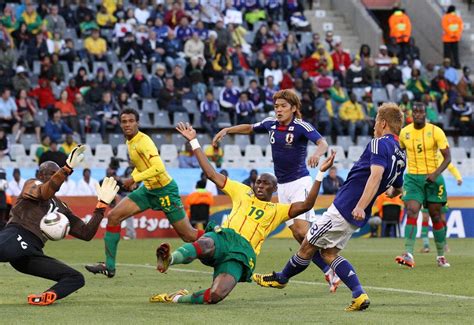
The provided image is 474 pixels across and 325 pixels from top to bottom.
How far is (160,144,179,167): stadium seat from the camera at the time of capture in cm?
3050

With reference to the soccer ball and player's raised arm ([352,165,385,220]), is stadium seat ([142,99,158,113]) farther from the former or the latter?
player's raised arm ([352,165,385,220])

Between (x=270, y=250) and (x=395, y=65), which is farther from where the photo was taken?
(x=395, y=65)

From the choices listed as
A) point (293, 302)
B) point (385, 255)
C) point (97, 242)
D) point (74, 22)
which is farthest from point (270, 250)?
point (74, 22)

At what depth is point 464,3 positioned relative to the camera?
41906mm

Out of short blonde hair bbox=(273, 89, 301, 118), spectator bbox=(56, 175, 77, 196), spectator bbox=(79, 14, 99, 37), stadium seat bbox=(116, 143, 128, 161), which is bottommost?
spectator bbox=(56, 175, 77, 196)

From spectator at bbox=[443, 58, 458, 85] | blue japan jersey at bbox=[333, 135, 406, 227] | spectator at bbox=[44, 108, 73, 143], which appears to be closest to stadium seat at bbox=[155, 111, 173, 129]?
spectator at bbox=[44, 108, 73, 143]

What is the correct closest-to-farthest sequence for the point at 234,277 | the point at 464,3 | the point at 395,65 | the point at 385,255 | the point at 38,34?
the point at 234,277 < the point at 385,255 < the point at 38,34 < the point at 395,65 < the point at 464,3

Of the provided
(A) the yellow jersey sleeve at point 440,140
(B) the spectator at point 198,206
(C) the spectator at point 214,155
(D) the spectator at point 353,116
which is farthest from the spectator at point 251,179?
(A) the yellow jersey sleeve at point 440,140

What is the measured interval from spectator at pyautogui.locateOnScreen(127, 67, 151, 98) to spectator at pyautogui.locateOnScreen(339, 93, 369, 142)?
17.5 ft

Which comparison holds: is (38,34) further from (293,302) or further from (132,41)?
(293,302)

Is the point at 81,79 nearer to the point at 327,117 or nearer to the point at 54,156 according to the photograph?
the point at 54,156

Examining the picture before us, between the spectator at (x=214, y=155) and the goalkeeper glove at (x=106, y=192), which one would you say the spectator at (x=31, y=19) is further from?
the goalkeeper glove at (x=106, y=192)

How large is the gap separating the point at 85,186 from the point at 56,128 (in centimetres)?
183

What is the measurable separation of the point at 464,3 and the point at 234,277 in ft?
102
